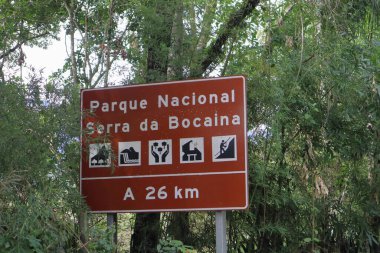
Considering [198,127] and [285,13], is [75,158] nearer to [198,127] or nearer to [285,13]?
[198,127]

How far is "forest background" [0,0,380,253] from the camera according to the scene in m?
7.13

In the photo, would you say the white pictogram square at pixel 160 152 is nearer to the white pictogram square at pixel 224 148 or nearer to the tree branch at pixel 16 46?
the white pictogram square at pixel 224 148

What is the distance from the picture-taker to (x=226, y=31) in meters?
8.08

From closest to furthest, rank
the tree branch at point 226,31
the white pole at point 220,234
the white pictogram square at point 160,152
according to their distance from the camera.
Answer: the white pole at point 220,234
the white pictogram square at point 160,152
the tree branch at point 226,31

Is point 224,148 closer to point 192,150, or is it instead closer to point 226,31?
point 192,150

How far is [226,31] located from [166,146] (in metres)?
2.16

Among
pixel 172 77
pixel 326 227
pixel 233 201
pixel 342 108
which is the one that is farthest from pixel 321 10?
pixel 233 201

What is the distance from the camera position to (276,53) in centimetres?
793

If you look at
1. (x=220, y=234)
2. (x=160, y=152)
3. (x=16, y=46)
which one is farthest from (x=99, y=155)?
(x=16, y=46)

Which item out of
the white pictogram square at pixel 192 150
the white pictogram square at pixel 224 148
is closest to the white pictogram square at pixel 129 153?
the white pictogram square at pixel 192 150

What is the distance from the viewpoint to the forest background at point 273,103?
7133 mm

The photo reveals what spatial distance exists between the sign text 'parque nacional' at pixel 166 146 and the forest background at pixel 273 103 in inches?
9.1

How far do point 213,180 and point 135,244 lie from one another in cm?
185

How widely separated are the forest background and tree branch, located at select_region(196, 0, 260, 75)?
2 centimetres
